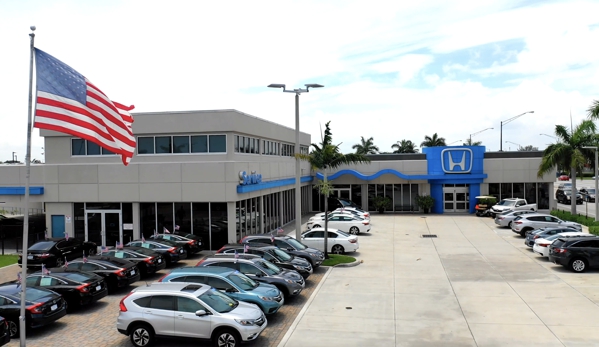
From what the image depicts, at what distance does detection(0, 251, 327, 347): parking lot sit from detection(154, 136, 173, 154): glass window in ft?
43.2

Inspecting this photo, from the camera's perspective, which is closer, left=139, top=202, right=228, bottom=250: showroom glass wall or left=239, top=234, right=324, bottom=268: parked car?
left=239, top=234, right=324, bottom=268: parked car

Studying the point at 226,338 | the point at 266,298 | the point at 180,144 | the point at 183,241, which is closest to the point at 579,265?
the point at 266,298

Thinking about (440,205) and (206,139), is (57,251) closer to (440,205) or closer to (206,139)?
(206,139)

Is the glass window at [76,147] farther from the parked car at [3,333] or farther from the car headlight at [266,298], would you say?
the car headlight at [266,298]

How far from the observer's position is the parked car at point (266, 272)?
18.0 m

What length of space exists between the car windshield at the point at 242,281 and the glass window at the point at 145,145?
1643cm

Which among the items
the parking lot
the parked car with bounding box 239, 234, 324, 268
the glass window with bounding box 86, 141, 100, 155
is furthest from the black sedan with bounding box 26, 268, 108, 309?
the glass window with bounding box 86, 141, 100, 155

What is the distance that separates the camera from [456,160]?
4884 centimetres

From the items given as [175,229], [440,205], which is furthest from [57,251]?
[440,205]

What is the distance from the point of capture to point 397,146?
310 ft

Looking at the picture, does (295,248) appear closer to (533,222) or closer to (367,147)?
(533,222)

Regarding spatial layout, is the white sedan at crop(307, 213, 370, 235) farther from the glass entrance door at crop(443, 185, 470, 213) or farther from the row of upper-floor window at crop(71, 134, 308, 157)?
the glass entrance door at crop(443, 185, 470, 213)

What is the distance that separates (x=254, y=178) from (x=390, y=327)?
649 inches

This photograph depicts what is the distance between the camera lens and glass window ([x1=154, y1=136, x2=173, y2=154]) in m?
31.1
